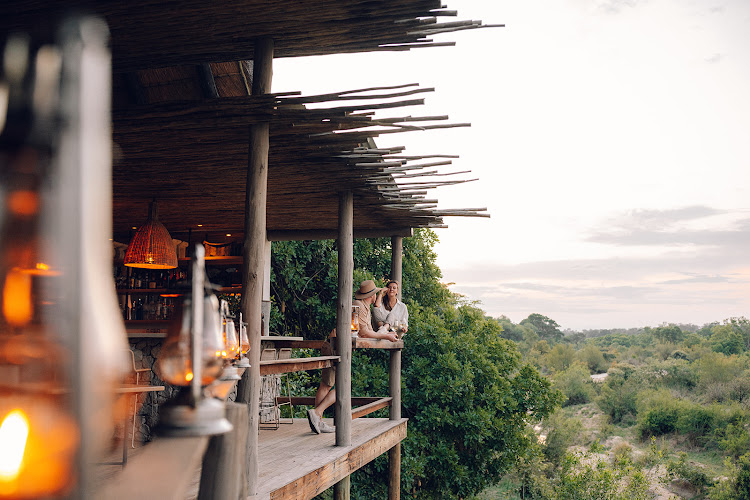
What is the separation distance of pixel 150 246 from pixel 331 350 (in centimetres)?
224

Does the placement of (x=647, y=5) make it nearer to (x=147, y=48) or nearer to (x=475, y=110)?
(x=475, y=110)

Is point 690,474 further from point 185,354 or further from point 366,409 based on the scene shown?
point 185,354

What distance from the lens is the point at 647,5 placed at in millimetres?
27953

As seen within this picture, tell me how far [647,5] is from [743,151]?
9.27 metres

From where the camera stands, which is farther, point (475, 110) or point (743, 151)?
point (743, 151)

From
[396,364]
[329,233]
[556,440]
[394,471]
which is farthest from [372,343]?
[556,440]

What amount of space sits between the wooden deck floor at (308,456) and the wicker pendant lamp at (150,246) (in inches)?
89.2

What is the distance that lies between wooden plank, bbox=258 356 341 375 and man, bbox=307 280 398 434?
62 cm

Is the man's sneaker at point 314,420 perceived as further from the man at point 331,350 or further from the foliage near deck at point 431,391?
the foliage near deck at point 431,391

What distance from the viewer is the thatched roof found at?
390 centimetres

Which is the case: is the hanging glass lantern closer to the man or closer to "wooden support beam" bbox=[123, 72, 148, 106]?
the man

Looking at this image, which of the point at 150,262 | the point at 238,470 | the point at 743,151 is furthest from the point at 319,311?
the point at 743,151

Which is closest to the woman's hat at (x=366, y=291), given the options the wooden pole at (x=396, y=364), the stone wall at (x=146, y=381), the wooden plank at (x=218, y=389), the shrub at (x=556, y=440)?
the wooden pole at (x=396, y=364)

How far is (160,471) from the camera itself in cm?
98
